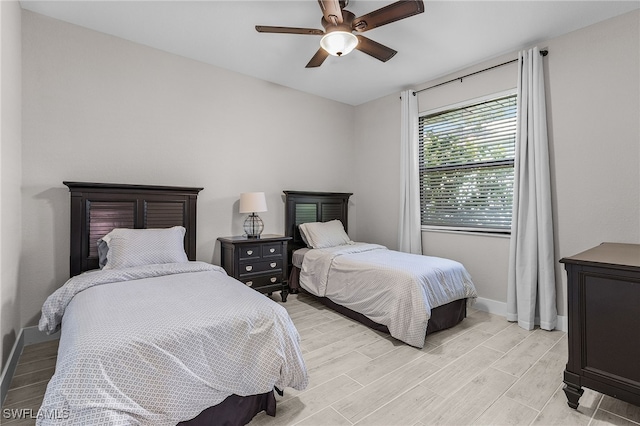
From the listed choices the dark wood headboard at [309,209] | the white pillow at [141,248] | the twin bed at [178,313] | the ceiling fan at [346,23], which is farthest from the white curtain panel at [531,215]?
the white pillow at [141,248]

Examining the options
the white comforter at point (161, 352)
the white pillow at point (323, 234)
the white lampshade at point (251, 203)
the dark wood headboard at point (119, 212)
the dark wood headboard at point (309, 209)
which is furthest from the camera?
the dark wood headboard at point (309, 209)

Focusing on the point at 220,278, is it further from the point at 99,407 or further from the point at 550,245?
the point at 550,245

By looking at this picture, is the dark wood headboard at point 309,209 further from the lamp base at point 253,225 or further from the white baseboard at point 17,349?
the white baseboard at point 17,349

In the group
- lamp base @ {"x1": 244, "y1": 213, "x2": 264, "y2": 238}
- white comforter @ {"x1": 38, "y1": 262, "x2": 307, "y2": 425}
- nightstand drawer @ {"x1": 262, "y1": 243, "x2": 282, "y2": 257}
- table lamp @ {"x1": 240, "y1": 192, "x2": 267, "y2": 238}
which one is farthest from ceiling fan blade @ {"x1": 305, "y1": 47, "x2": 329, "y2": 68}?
white comforter @ {"x1": 38, "y1": 262, "x2": 307, "y2": 425}

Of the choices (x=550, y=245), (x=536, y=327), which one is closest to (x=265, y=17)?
(x=550, y=245)

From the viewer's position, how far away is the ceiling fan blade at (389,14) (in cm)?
201

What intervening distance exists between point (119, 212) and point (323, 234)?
2341 millimetres

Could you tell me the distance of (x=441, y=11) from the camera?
261 centimetres

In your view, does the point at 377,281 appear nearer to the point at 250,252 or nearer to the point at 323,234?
the point at 323,234

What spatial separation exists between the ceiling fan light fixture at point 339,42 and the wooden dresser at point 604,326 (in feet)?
7.01

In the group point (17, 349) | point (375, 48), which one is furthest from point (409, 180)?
point (17, 349)

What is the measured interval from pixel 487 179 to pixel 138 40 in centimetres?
408

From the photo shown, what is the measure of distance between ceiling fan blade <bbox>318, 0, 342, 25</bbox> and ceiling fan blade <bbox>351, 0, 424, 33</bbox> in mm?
181

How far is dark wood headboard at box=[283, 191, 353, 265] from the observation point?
14.1ft
